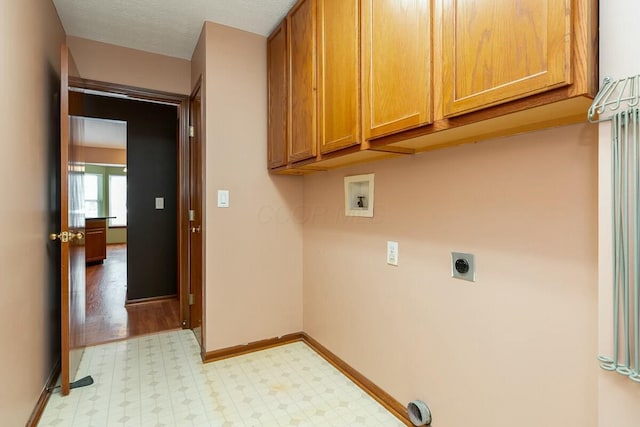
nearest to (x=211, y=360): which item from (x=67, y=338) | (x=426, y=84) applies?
(x=67, y=338)

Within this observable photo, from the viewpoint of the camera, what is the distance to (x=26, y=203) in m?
1.62

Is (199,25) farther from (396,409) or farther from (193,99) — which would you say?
(396,409)

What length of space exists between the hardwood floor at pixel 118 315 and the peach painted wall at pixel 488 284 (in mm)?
2083

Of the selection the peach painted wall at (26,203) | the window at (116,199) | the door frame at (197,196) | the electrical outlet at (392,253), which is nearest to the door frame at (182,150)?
the door frame at (197,196)

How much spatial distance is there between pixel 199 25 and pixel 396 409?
108 inches

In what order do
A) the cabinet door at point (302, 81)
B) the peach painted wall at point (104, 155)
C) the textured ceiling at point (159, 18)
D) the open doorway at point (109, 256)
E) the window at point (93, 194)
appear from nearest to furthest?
1. the cabinet door at point (302, 81)
2. the textured ceiling at point (159, 18)
3. the open doorway at point (109, 256)
4. the peach painted wall at point (104, 155)
5. the window at point (93, 194)

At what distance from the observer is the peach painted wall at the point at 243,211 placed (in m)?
2.36

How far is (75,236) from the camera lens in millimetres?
2092

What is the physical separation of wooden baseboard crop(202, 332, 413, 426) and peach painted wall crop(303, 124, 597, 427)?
55 mm

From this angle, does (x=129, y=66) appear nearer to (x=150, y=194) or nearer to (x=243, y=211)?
(x=243, y=211)

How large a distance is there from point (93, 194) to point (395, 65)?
10202mm

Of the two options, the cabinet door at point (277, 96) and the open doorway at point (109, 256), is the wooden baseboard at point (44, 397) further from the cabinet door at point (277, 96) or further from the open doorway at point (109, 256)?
the cabinet door at point (277, 96)

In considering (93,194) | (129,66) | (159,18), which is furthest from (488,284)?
(93,194)

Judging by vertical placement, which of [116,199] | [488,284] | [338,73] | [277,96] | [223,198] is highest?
[277,96]
